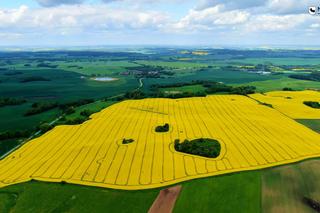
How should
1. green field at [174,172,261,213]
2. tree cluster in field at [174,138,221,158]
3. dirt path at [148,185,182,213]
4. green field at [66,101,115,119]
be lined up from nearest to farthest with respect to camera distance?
1. green field at [174,172,261,213]
2. dirt path at [148,185,182,213]
3. tree cluster in field at [174,138,221,158]
4. green field at [66,101,115,119]

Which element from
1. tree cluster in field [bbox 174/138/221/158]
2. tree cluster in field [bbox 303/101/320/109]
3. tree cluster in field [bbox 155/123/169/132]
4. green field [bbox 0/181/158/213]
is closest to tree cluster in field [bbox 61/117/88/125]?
tree cluster in field [bbox 155/123/169/132]

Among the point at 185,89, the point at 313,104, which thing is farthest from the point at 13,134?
the point at 313,104

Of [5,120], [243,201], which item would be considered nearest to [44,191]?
[243,201]

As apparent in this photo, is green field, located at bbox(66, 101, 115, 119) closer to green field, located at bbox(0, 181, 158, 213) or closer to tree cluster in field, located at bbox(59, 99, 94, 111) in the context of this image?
tree cluster in field, located at bbox(59, 99, 94, 111)

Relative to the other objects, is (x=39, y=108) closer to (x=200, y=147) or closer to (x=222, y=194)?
(x=200, y=147)

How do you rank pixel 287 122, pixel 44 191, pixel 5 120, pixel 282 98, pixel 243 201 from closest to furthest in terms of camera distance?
1. pixel 243 201
2. pixel 44 191
3. pixel 287 122
4. pixel 5 120
5. pixel 282 98

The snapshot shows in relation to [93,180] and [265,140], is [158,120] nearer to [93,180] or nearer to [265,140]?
[265,140]
